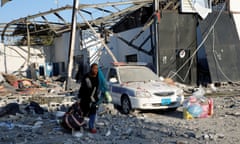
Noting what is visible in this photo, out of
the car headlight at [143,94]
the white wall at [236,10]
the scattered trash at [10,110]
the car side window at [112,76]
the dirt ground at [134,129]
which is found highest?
the white wall at [236,10]

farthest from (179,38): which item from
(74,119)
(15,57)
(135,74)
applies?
(15,57)

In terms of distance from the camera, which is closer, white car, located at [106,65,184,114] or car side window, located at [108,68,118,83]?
white car, located at [106,65,184,114]

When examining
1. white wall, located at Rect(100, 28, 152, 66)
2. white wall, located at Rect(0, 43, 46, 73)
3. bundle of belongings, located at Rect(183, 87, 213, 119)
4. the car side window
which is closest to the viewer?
bundle of belongings, located at Rect(183, 87, 213, 119)

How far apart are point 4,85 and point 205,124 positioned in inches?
603

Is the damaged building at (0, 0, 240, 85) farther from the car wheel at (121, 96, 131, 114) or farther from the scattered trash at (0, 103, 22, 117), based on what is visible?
the scattered trash at (0, 103, 22, 117)

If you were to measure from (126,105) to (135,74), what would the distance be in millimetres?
1418

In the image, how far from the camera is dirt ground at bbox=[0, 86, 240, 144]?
7.38 m

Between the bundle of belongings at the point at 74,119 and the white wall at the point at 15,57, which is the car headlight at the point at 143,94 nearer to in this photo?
the bundle of belongings at the point at 74,119

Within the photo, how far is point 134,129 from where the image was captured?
8500mm

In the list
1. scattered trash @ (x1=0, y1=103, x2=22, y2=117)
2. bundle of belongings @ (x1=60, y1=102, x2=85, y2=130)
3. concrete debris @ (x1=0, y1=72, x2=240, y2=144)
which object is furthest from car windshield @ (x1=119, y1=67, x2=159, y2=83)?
bundle of belongings @ (x1=60, y1=102, x2=85, y2=130)

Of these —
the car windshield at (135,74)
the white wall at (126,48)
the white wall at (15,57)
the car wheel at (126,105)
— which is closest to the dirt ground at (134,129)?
the car wheel at (126,105)

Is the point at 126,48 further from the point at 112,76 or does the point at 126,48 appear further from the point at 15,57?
the point at 112,76

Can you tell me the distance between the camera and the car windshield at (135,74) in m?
12.2

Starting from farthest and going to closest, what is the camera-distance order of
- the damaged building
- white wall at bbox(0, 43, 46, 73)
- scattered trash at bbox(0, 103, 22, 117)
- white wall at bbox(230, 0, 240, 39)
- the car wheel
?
1. white wall at bbox(0, 43, 46, 73)
2. white wall at bbox(230, 0, 240, 39)
3. the damaged building
4. the car wheel
5. scattered trash at bbox(0, 103, 22, 117)
